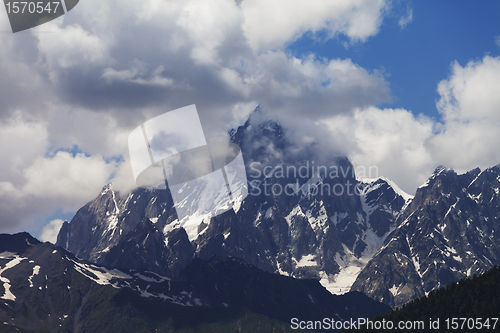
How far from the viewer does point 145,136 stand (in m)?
110

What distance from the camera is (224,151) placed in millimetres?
154875

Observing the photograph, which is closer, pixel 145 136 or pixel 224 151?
pixel 145 136

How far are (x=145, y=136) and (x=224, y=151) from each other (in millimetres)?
46620

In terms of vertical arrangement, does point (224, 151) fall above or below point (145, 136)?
above
